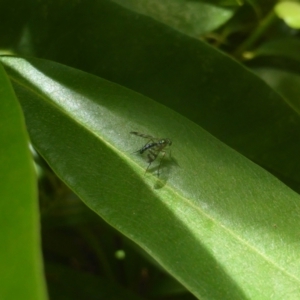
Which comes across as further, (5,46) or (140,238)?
(5,46)

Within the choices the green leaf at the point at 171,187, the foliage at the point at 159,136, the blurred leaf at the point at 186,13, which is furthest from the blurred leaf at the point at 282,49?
the green leaf at the point at 171,187

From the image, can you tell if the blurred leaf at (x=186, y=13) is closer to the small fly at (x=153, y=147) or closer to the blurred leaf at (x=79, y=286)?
the small fly at (x=153, y=147)

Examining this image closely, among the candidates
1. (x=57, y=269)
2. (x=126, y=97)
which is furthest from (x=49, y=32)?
(x=57, y=269)

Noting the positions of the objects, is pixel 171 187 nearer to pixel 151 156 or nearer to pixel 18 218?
pixel 151 156

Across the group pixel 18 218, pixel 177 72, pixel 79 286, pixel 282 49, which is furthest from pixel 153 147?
pixel 79 286

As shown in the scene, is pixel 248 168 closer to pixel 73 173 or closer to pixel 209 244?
pixel 209 244

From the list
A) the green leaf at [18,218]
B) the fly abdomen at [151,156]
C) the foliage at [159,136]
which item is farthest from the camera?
the fly abdomen at [151,156]

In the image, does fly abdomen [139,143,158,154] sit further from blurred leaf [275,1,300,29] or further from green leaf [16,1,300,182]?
blurred leaf [275,1,300,29]
